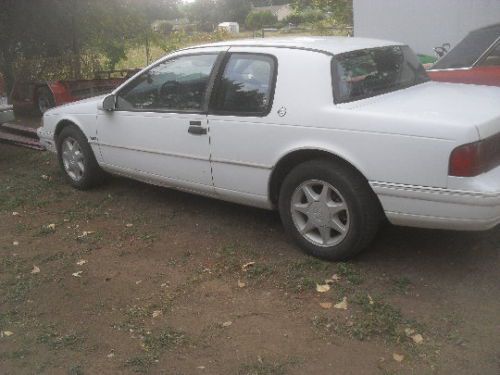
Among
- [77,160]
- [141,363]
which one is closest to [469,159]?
[141,363]

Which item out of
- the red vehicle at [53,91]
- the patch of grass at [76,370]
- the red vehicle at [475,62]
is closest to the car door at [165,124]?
the patch of grass at [76,370]

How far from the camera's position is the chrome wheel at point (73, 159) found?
245 inches

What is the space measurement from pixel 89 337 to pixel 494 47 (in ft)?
17.3

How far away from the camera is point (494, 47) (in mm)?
6289

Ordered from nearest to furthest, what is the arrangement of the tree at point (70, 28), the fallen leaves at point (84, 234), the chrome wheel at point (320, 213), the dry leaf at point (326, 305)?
1. the dry leaf at point (326, 305)
2. the chrome wheel at point (320, 213)
3. the fallen leaves at point (84, 234)
4. the tree at point (70, 28)

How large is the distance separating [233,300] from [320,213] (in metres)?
0.90

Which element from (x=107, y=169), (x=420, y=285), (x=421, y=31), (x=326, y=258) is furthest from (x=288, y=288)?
(x=421, y=31)

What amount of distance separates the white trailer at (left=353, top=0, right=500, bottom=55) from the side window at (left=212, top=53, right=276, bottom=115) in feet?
22.4

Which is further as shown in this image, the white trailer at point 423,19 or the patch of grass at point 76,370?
the white trailer at point 423,19

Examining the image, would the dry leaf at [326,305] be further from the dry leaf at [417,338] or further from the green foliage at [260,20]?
the green foliage at [260,20]

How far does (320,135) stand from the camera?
12.9ft

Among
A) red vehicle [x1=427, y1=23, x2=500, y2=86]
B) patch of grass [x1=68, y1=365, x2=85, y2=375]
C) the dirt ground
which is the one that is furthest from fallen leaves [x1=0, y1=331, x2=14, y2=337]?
red vehicle [x1=427, y1=23, x2=500, y2=86]

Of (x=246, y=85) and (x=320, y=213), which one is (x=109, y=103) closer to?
(x=246, y=85)

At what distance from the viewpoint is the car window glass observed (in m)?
6.24
